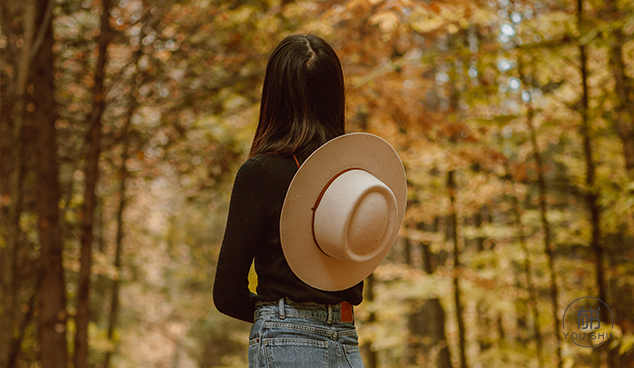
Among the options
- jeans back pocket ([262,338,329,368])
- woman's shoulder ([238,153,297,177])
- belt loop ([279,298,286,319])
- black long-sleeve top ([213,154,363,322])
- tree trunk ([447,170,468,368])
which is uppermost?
tree trunk ([447,170,468,368])

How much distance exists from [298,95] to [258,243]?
1.63 ft

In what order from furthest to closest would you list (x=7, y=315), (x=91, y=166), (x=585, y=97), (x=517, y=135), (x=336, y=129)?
1. (x=517, y=135)
2. (x=585, y=97)
3. (x=91, y=166)
4. (x=7, y=315)
5. (x=336, y=129)

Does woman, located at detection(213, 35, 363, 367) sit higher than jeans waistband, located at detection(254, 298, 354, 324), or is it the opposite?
woman, located at detection(213, 35, 363, 367)

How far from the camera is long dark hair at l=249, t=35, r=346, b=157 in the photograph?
1.46 m

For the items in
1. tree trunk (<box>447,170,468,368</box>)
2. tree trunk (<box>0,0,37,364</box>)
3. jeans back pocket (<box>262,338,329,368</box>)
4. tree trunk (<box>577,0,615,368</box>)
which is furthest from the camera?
tree trunk (<box>447,170,468,368</box>)

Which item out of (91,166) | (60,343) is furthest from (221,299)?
(60,343)

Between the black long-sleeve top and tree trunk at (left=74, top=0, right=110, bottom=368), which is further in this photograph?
tree trunk at (left=74, top=0, right=110, bottom=368)

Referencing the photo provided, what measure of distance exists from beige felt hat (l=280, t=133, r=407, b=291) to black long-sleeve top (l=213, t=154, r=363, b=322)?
48mm

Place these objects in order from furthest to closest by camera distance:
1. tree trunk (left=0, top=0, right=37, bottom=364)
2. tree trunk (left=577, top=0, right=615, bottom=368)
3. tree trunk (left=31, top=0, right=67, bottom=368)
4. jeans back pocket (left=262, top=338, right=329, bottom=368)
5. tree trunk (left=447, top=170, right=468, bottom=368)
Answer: tree trunk (left=447, top=170, right=468, bottom=368)
tree trunk (left=31, top=0, right=67, bottom=368)
tree trunk (left=577, top=0, right=615, bottom=368)
tree trunk (left=0, top=0, right=37, bottom=364)
jeans back pocket (left=262, top=338, right=329, bottom=368)

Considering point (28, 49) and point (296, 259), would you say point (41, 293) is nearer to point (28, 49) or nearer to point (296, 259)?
point (28, 49)

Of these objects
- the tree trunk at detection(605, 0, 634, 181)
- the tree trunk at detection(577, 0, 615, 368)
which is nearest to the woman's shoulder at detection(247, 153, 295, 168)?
the tree trunk at detection(577, 0, 615, 368)

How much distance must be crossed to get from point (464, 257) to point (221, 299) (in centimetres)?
1211

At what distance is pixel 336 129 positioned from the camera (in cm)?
159

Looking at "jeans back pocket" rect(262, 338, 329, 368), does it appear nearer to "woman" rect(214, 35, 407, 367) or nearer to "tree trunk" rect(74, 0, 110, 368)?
"woman" rect(214, 35, 407, 367)
